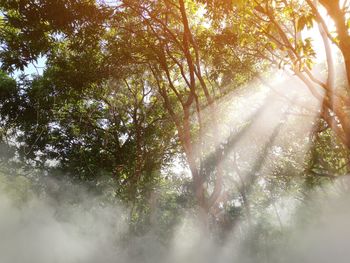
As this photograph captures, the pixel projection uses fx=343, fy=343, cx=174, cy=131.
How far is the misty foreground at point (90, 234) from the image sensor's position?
1437 centimetres

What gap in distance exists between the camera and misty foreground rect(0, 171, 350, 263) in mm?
14367

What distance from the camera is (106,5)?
7.09 metres

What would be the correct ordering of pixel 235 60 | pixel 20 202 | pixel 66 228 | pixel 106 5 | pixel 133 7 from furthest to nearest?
pixel 20 202 → pixel 66 228 → pixel 235 60 → pixel 133 7 → pixel 106 5

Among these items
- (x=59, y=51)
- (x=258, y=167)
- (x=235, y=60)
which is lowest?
(x=258, y=167)

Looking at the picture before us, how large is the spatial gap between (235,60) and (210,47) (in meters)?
0.76

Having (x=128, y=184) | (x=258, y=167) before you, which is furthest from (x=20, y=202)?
(x=258, y=167)

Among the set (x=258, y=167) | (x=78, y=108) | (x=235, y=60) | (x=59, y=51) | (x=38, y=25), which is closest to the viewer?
(x=38, y=25)

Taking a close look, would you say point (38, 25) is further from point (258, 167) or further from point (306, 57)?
point (258, 167)

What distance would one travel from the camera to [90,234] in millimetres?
14914

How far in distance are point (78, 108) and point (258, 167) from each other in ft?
32.9

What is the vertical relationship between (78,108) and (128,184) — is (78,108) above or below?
above

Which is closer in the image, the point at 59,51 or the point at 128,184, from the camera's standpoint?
the point at 59,51

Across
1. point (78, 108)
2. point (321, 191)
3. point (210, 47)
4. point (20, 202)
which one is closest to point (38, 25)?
point (210, 47)

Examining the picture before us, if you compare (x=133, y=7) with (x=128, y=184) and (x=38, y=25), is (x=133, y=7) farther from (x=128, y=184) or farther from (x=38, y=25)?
(x=128, y=184)
